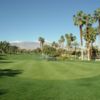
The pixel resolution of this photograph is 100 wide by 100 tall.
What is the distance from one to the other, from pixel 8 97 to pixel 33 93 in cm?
149

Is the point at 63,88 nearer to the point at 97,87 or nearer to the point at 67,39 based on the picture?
the point at 97,87

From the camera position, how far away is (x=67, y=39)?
130 metres

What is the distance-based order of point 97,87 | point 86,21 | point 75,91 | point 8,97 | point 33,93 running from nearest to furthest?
point 8,97, point 33,93, point 75,91, point 97,87, point 86,21

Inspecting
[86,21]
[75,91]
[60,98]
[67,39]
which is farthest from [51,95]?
[67,39]

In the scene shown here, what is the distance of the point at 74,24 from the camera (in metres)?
80.9

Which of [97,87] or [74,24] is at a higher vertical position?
[74,24]

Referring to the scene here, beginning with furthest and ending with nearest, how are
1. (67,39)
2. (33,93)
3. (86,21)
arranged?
(67,39) → (86,21) → (33,93)

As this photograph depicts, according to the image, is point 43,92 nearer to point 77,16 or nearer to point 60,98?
point 60,98

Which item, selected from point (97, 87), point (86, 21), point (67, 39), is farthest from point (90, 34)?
point (97, 87)

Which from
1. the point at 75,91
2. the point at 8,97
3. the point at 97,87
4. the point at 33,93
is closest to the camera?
the point at 8,97

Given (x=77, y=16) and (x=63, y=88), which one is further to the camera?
(x=77, y=16)

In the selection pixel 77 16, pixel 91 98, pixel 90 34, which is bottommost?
pixel 91 98

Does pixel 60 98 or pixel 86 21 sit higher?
pixel 86 21

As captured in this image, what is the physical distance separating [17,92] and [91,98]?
12.7ft
